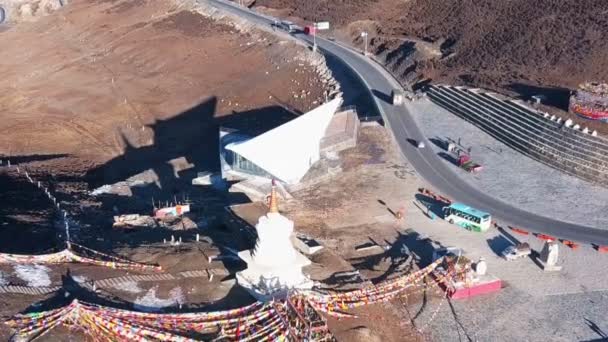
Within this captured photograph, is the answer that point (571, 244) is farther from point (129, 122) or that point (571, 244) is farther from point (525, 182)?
point (129, 122)

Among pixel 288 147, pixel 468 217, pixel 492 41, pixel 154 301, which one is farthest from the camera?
pixel 492 41

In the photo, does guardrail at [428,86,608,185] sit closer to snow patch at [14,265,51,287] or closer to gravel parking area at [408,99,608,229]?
gravel parking area at [408,99,608,229]

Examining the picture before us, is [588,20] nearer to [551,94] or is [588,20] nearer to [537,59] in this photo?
[537,59]

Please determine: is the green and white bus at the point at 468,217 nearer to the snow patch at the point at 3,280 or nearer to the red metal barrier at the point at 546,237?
the red metal barrier at the point at 546,237

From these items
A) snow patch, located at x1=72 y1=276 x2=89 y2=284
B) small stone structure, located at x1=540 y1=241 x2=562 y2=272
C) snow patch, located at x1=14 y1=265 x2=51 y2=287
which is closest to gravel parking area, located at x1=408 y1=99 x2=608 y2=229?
small stone structure, located at x1=540 y1=241 x2=562 y2=272

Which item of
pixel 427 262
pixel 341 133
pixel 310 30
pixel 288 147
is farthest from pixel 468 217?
pixel 310 30

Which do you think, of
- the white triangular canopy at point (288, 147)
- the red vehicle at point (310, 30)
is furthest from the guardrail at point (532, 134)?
the red vehicle at point (310, 30)

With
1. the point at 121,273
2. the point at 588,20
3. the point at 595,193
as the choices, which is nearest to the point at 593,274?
the point at 595,193

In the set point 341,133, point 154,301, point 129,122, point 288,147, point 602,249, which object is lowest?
point 129,122
